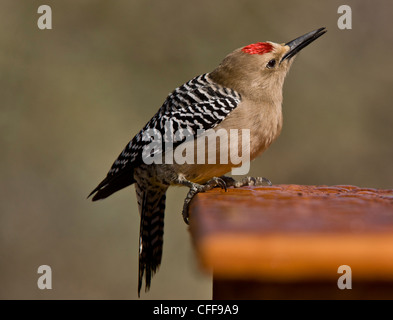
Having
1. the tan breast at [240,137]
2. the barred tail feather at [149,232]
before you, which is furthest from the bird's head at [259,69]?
the barred tail feather at [149,232]

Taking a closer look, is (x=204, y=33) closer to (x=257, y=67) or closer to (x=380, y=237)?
(x=257, y=67)

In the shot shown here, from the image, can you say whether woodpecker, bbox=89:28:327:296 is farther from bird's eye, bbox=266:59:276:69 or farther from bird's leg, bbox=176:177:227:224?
bird's leg, bbox=176:177:227:224

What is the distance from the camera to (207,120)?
374 centimetres

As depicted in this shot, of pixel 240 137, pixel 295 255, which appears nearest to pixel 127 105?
pixel 240 137

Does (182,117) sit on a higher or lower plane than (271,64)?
lower

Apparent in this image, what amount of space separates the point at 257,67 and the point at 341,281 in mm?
3125

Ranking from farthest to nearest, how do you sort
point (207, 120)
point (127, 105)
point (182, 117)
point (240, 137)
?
point (127, 105)
point (182, 117)
point (207, 120)
point (240, 137)

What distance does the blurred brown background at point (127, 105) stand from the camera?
22.8 feet

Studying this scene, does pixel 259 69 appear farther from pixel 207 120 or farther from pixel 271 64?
pixel 207 120

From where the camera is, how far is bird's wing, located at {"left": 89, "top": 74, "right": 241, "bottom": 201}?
12.3 ft

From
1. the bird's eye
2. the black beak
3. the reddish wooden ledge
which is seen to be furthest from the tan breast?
the reddish wooden ledge

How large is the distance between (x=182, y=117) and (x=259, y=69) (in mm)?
553

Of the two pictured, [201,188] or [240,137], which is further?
[240,137]
